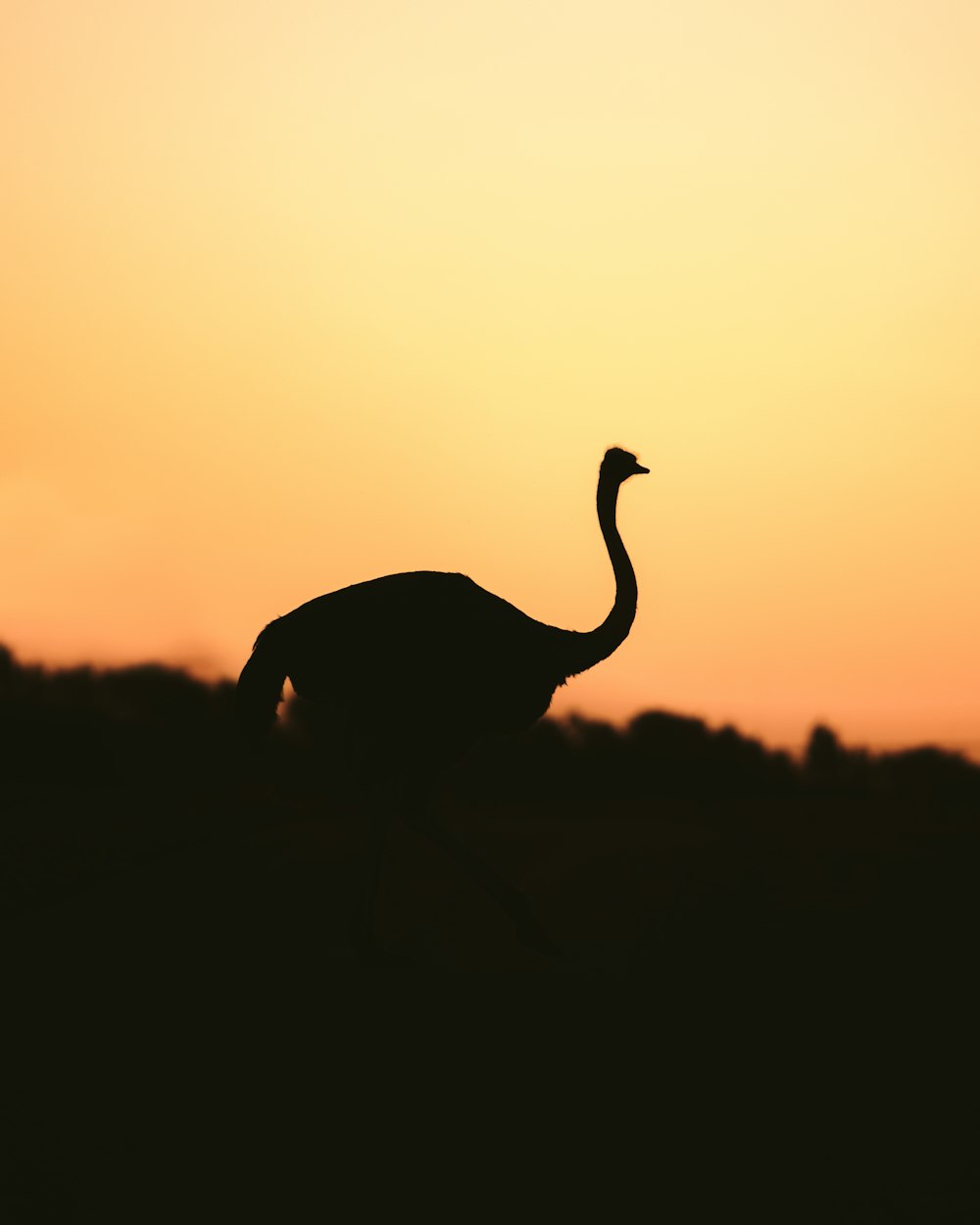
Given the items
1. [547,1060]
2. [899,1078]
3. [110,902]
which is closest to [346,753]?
[110,902]

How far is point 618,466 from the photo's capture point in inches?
524

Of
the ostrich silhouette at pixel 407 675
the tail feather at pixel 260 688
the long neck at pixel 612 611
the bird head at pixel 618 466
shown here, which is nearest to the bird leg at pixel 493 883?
the ostrich silhouette at pixel 407 675

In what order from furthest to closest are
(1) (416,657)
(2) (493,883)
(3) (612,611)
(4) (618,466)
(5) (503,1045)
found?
(4) (618,466)
(3) (612,611)
(1) (416,657)
(2) (493,883)
(5) (503,1045)

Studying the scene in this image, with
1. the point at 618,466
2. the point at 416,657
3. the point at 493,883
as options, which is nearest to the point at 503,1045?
the point at 493,883

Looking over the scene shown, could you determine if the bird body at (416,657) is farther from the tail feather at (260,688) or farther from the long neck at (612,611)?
the long neck at (612,611)

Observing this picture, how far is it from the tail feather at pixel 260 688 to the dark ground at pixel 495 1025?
43.5 inches

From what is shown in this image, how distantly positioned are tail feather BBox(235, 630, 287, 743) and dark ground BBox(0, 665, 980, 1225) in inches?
43.5

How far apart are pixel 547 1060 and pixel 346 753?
4.00m

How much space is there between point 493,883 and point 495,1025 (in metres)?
2.03

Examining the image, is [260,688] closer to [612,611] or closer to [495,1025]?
[612,611]

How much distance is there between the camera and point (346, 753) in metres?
12.0

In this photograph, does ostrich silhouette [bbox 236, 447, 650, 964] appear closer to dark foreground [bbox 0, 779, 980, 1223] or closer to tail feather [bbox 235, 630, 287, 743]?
tail feather [bbox 235, 630, 287, 743]

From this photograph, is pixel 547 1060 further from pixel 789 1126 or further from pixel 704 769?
pixel 704 769

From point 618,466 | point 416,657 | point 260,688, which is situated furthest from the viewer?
point 618,466
